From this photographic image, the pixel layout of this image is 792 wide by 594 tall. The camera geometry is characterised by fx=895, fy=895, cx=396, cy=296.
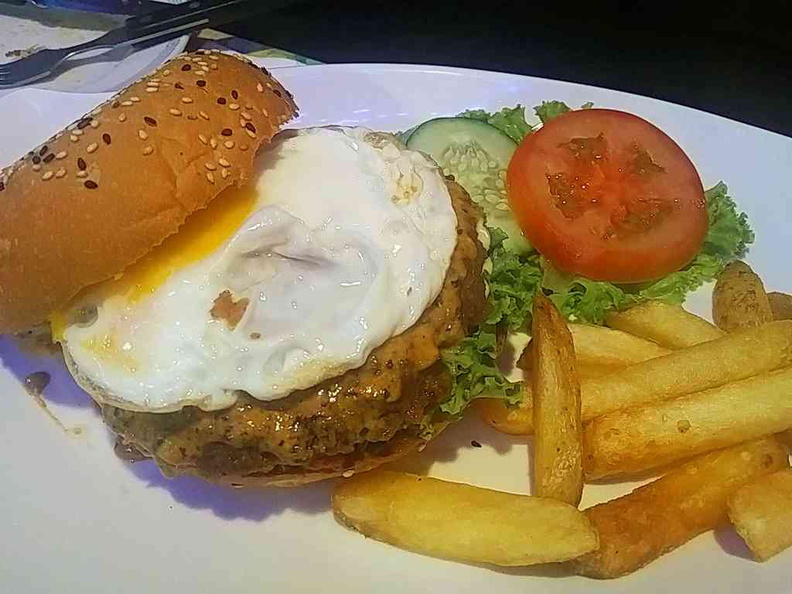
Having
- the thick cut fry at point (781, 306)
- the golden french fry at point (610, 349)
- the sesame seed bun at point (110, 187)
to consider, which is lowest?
the golden french fry at point (610, 349)

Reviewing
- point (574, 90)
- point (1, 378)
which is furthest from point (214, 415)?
point (574, 90)

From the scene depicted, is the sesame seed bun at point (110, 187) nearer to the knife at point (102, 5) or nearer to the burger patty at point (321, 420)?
the burger patty at point (321, 420)

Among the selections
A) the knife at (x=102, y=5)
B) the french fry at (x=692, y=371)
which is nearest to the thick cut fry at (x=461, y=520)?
the french fry at (x=692, y=371)

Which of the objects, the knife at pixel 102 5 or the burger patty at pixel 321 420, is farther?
the knife at pixel 102 5

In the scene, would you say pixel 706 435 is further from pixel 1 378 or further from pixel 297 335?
pixel 1 378

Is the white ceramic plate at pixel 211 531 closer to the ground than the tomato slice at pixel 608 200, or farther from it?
closer to the ground

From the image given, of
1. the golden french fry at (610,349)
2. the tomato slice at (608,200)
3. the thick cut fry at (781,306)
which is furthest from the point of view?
the tomato slice at (608,200)
